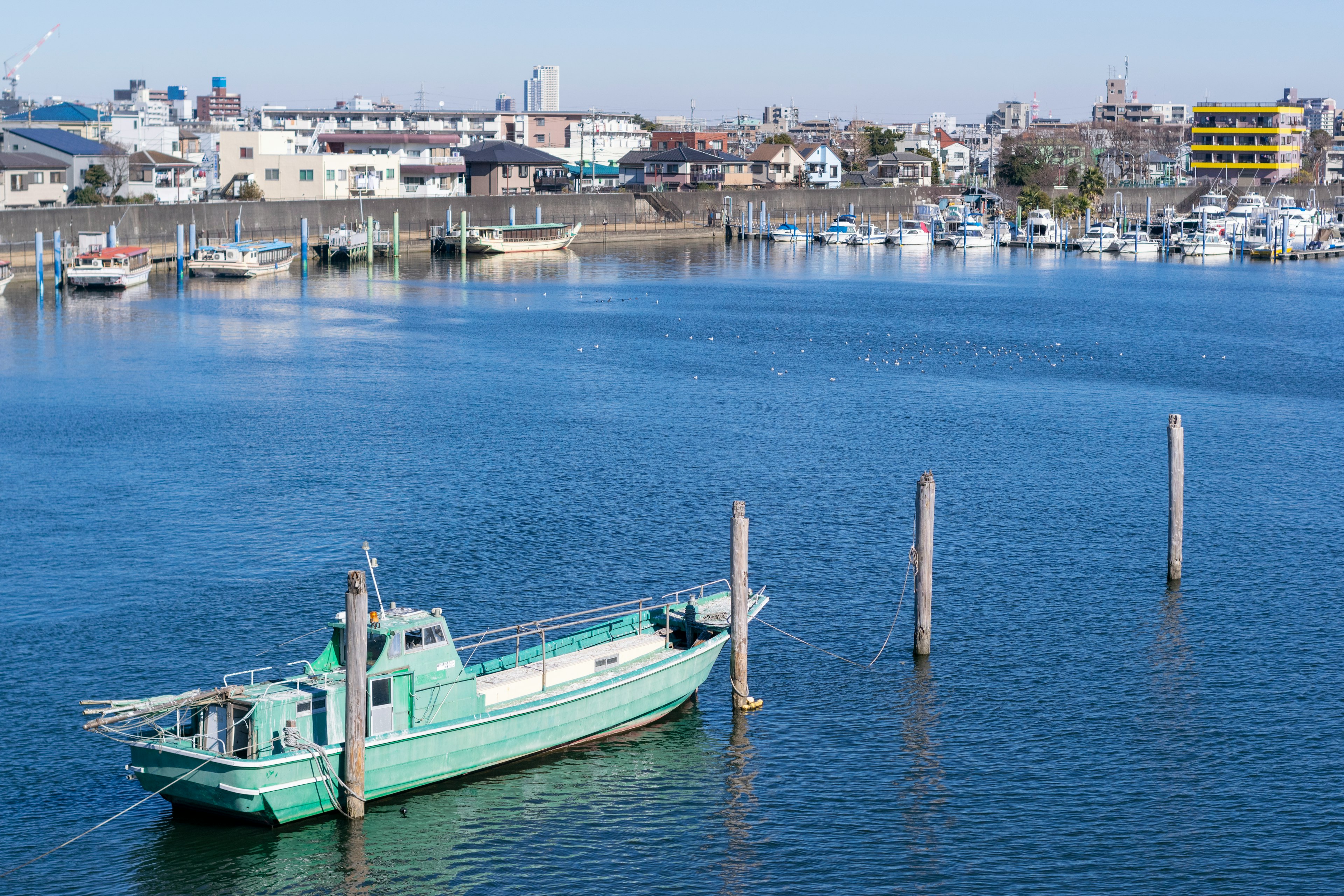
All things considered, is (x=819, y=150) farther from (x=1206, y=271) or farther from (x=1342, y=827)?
(x=1342, y=827)

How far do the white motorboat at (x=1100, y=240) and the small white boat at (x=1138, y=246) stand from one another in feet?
1.67

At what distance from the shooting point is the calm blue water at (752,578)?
23.0 meters

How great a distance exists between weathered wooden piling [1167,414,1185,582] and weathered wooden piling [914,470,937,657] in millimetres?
7285

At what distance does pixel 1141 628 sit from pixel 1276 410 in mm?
29428

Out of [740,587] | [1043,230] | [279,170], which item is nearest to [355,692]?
[740,587]

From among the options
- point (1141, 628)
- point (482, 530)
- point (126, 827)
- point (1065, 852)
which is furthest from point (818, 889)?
point (482, 530)

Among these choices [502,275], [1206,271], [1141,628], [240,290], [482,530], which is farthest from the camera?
[1206,271]

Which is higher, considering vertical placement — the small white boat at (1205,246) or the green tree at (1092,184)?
the green tree at (1092,184)

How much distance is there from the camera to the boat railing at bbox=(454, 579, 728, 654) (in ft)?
90.8

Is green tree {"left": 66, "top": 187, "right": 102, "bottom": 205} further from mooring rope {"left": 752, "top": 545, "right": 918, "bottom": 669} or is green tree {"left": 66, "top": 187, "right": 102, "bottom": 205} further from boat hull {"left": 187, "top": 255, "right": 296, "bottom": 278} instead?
mooring rope {"left": 752, "top": 545, "right": 918, "bottom": 669}

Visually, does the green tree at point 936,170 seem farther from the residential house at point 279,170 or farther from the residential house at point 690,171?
the residential house at point 279,170

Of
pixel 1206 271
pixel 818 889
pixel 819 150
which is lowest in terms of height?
pixel 818 889

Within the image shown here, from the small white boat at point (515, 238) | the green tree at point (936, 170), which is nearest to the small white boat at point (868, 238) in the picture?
the small white boat at point (515, 238)

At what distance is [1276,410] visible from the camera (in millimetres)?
58281
